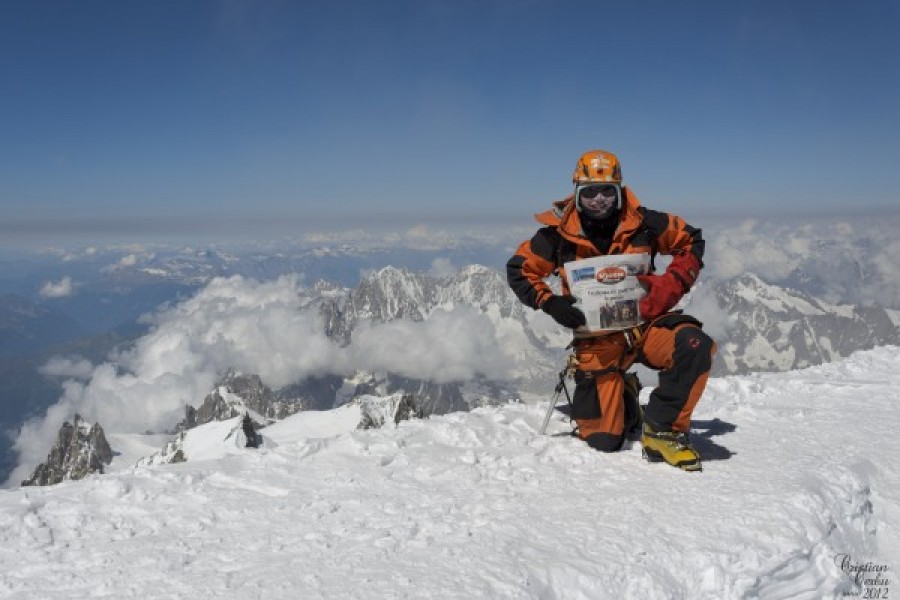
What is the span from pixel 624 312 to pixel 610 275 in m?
0.49

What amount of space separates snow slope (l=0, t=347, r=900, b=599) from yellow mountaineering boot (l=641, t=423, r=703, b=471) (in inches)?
5.5

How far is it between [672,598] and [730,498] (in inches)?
65.9

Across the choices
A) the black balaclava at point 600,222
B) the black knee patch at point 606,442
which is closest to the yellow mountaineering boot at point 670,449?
the black knee patch at point 606,442

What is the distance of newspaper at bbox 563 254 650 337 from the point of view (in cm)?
656

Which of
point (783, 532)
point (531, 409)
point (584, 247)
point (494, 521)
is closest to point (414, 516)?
point (494, 521)

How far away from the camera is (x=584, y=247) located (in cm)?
675

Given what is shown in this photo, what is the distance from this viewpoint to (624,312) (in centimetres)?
664

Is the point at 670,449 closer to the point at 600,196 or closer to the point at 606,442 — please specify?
the point at 606,442

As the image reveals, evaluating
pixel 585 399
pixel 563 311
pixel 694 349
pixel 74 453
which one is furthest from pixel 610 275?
pixel 74 453

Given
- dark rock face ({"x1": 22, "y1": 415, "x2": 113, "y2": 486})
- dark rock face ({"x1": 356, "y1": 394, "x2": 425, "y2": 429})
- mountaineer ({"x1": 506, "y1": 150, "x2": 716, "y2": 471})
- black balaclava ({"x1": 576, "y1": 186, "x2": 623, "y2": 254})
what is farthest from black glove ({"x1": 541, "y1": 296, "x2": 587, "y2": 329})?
dark rock face ({"x1": 22, "y1": 415, "x2": 113, "y2": 486})

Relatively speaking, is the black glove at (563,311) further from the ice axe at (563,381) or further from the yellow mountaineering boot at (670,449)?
the yellow mountaineering boot at (670,449)

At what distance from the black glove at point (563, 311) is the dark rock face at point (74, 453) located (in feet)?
688

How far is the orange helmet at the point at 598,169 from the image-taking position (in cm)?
663

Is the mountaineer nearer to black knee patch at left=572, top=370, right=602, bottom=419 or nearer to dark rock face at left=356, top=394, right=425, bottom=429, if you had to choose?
black knee patch at left=572, top=370, right=602, bottom=419
